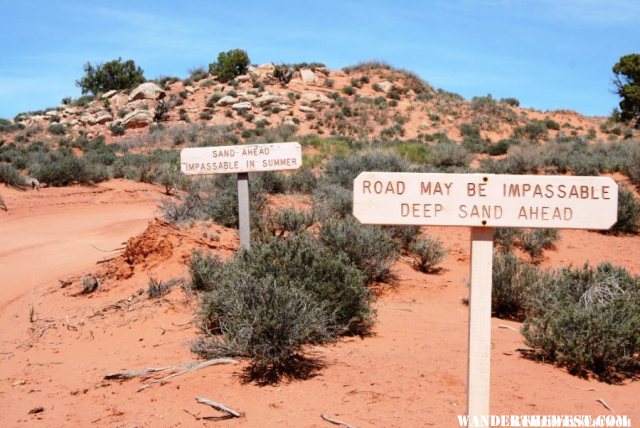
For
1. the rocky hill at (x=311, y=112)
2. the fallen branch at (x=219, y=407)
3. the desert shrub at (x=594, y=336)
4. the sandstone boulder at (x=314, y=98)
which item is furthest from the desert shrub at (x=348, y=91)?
the fallen branch at (x=219, y=407)

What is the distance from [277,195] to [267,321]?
30.5 ft

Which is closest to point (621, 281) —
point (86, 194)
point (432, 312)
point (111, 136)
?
point (432, 312)

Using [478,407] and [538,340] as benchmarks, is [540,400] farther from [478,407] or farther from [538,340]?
[478,407]

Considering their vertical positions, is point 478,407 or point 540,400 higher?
point 478,407

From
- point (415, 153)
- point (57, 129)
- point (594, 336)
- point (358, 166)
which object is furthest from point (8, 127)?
point (594, 336)

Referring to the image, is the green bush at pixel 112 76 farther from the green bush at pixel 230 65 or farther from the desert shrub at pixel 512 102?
the desert shrub at pixel 512 102

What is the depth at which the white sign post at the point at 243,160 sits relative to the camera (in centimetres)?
771

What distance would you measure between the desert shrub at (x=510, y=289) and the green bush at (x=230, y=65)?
130 feet

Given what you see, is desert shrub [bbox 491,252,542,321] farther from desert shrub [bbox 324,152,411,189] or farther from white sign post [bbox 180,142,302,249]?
desert shrub [bbox 324,152,411,189]

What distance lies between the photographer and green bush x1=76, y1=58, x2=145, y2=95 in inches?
2068

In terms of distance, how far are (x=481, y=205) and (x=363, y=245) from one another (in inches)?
219

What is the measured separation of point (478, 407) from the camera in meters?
3.43

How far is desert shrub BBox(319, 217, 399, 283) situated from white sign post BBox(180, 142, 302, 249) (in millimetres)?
1635

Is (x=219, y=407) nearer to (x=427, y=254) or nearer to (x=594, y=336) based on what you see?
(x=594, y=336)
